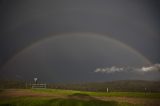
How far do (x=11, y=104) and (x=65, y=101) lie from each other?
156 inches

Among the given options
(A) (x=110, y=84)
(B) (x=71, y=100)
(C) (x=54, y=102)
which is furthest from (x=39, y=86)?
(A) (x=110, y=84)

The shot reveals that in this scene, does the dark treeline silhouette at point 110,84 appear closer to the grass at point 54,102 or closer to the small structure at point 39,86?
the small structure at point 39,86

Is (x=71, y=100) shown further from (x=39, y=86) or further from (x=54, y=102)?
(x=39, y=86)

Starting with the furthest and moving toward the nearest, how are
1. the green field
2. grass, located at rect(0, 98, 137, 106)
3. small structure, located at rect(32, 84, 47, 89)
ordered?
small structure, located at rect(32, 84, 47, 89)
the green field
grass, located at rect(0, 98, 137, 106)

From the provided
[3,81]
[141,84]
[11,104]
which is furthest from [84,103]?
[141,84]

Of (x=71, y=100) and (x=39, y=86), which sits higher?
(x=39, y=86)

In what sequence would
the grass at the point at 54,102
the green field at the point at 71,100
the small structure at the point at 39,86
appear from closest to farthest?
the grass at the point at 54,102
the green field at the point at 71,100
the small structure at the point at 39,86

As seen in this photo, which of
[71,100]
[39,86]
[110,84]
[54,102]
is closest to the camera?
[54,102]

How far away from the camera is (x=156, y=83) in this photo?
29.8 meters

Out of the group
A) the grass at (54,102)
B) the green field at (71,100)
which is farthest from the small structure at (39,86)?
the grass at (54,102)

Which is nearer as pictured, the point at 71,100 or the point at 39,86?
the point at 71,100

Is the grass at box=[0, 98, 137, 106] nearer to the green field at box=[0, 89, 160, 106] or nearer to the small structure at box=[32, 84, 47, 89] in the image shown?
the green field at box=[0, 89, 160, 106]


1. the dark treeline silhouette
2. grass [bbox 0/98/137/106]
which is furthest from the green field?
the dark treeline silhouette

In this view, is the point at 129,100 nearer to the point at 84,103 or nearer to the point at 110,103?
the point at 110,103
